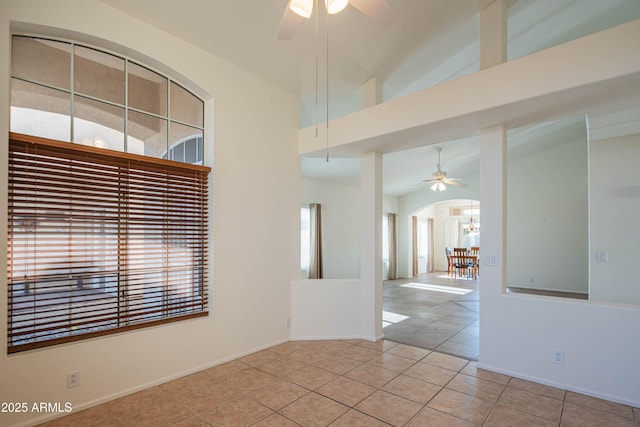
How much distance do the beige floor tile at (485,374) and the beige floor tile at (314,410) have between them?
58.2 inches

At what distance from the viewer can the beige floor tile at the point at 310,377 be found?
2879 mm

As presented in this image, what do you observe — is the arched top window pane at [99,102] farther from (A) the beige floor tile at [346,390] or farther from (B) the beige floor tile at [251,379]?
(A) the beige floor tile at [346,390]

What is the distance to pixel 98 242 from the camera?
2572mm

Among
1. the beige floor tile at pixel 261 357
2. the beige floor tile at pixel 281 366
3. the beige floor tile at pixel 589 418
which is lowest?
the beige floor tile at pixel 261 357

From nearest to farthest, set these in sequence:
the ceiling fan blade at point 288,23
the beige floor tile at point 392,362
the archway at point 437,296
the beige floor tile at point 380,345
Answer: the ceiling fan blade at point 288,23
the beige floor tile at point 392,362
the beige floor tile at point 380,345
the archway at point 437,296

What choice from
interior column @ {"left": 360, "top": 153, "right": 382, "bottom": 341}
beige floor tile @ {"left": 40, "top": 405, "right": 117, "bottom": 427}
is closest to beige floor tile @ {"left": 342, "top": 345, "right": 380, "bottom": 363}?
interior column @ {"left": 360, "top": 153, "right": 382, "bottom": 341}

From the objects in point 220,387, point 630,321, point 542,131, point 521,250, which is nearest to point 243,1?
point 220,387

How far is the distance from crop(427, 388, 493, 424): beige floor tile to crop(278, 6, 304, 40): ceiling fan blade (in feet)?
10.0

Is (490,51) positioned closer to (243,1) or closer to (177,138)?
(243,1)

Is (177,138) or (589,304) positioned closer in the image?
(589,304)

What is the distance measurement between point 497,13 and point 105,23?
3.57m

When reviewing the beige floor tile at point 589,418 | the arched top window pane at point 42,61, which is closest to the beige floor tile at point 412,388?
the beige floor tile at point 589,418

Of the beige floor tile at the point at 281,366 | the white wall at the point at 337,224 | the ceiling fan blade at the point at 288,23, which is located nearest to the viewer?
the ceiling fan blade at the point at 288,23

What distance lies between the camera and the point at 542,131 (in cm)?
642
